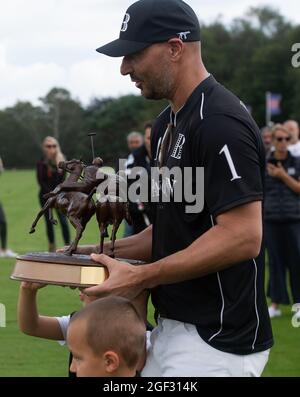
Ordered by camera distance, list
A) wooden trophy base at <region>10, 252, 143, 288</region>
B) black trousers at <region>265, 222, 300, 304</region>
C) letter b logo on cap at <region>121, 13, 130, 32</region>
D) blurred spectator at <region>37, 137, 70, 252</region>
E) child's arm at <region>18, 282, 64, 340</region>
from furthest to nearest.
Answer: blurred spectator at <region>37, 137, 70, 252</region> < black trousers at <region>265, 222, 300, 304</region> < child's arm at <region>18, 282, 64, 340</region> < letter b logo on cap at <region>121, 13, 130, 32</region> < wooden trophy base at <region>10, 252, 143, 288</region>

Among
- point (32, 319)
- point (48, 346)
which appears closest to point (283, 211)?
point (48, 346)

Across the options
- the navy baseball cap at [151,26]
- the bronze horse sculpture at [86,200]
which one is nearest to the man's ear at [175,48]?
the navy baseball cap at [151,26]

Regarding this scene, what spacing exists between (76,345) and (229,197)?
2.69 feet

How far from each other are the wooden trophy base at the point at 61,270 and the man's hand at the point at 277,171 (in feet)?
22.2

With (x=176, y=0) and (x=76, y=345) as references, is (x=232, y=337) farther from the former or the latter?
(x=176, y=0)

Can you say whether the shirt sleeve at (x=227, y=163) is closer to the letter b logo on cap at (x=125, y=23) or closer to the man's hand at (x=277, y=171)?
the letter b logo on cap at (x=125, y=23)

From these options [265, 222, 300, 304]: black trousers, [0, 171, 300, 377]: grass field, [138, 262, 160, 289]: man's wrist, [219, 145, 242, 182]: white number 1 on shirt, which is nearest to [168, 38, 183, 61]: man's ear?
[219, 145, 242, 182]: white number 1 on shirt

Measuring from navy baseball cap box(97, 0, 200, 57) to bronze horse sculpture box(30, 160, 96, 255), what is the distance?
55 cm

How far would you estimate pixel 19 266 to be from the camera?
321 centimetres

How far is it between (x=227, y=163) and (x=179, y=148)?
0.27 m

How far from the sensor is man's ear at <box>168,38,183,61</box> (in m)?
3.06

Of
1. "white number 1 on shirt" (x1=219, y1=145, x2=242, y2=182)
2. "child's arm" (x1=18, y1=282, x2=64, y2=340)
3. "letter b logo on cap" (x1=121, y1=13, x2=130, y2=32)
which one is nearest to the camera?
"white number 1 on shirt" (x1=219, y1=145, x2=242, y2=182)

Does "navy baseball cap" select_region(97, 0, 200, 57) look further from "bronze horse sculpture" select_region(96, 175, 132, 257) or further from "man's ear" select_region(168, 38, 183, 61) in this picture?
"bronze horse sculpture" select_region(96, 175, 132, 257)
